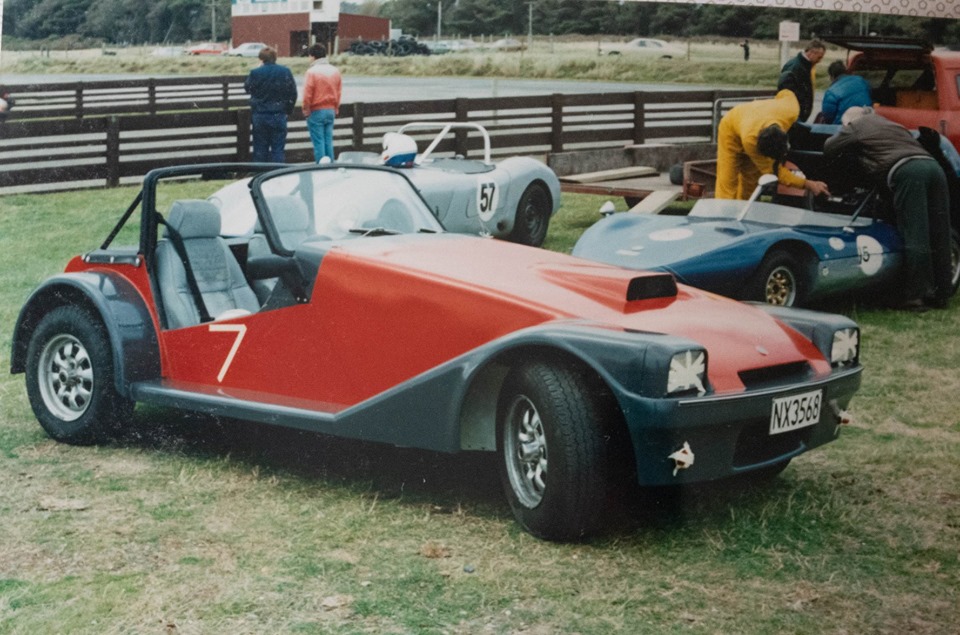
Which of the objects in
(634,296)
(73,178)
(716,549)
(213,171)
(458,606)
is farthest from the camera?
(73,178)

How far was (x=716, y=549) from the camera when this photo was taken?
135 inches

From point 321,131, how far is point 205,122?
50 centimetres

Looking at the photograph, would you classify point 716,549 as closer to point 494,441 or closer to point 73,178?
point 494,441

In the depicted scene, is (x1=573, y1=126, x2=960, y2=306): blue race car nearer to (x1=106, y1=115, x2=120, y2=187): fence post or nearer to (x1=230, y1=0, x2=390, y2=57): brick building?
(x1=230, y1=0, x2=390, y2=57): brick building

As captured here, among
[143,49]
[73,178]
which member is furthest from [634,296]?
[73,178]

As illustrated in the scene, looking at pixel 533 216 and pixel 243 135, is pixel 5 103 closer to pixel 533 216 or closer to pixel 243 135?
pixel 243 135

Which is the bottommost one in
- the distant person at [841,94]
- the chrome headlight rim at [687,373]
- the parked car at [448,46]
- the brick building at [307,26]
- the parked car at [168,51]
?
the chrome headlight rim at [687,373]

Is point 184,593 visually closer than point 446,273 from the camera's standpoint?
Yes

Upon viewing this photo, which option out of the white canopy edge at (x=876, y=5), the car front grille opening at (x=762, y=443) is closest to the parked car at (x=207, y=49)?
the white canopy edge at (x=876, y=5)

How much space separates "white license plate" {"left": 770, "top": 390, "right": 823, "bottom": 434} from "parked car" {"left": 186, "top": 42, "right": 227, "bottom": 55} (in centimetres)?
197

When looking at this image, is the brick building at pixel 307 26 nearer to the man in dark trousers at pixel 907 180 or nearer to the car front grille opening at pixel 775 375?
the car front grille opening at pixel 775 375

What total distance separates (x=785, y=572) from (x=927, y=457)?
0.92m

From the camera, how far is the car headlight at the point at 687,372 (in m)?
3.24

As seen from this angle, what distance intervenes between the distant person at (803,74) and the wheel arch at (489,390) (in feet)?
4.06
